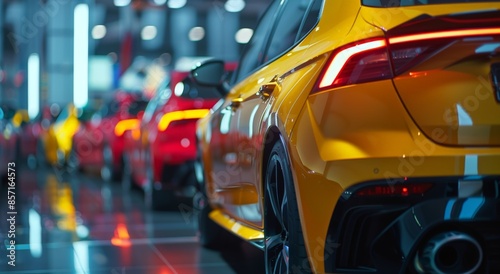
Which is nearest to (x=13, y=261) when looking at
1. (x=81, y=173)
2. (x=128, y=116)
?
(x=128, y=116)

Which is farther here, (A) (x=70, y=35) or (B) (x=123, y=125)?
(A) (x=70, y=35)

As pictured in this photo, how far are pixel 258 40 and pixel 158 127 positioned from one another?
14.2 ft

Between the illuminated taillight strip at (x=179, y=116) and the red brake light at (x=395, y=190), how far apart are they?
6488mm

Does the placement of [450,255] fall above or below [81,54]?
below

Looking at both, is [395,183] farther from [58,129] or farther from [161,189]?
[58,129]

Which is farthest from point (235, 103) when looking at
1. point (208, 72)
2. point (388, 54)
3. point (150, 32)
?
point (150, 32)

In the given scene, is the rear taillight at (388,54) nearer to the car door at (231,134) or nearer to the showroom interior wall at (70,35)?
the car door at (231,134)

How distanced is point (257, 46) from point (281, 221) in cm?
199

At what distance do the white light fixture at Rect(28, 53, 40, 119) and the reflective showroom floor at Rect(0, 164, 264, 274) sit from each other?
20191 mm

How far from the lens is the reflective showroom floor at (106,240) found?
6516 millimetres

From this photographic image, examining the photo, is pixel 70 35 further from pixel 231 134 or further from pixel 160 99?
pixel 231 134

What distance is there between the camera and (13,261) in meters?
6.80

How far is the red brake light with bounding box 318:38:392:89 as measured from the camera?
3.75 m

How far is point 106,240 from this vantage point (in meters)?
8.02
